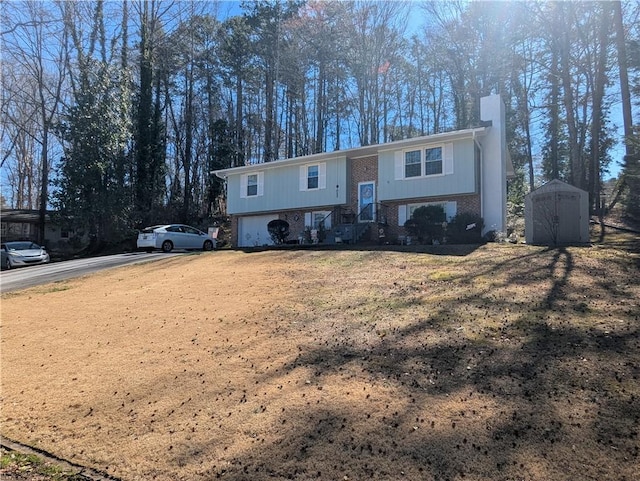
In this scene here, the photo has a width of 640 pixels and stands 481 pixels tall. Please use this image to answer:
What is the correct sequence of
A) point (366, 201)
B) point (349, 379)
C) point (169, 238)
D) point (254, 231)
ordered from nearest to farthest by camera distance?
point (349, 379) → point (366, 201) → point (169, 238) → point (254, 231)

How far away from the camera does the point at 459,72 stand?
102ft

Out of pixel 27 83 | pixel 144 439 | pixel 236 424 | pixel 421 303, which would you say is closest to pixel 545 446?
pixel 236 424

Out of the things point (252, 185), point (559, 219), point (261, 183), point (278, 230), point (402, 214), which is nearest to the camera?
point (559, 219)

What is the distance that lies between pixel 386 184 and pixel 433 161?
7.03 ft

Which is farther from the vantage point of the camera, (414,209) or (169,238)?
(169,238)

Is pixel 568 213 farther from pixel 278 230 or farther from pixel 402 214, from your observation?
pixel 278 230

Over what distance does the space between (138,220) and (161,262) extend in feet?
46.2

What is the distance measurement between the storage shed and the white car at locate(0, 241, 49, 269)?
71.1 ft

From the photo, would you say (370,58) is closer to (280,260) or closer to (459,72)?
(459,72)

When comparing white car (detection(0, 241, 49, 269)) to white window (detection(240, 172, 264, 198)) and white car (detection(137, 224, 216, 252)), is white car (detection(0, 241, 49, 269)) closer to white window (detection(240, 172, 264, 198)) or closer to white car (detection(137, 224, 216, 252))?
white car (detection(137, 224, 216, 252))

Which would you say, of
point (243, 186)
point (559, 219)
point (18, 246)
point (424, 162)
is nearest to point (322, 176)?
point (424, 162)

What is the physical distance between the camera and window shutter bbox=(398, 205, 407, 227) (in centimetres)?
1852

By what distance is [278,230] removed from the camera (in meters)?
20.8

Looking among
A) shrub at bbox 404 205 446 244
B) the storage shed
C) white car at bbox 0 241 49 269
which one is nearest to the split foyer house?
shrub at bbox 404 205 446 244
